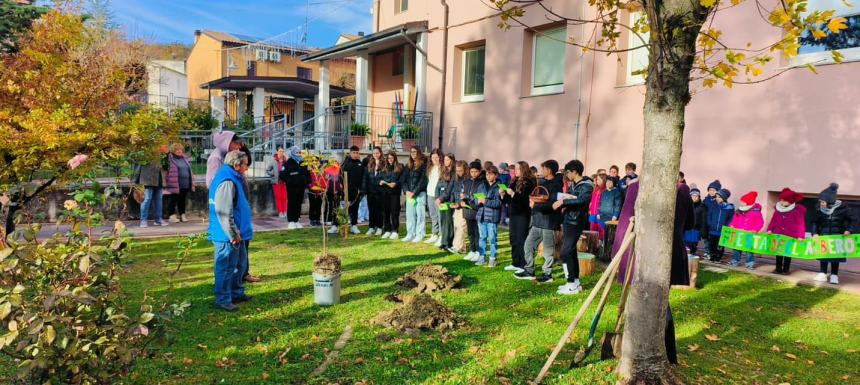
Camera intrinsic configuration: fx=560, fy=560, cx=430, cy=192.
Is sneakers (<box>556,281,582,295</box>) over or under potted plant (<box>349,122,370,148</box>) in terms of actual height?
under

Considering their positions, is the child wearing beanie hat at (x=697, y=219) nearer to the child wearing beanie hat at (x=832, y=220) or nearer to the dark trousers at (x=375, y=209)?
the child wearing beanie hat at (x=832, y=220)

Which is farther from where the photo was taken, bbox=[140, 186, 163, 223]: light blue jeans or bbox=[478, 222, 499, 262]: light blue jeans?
bbox=[140, 186, 163, 223]: light blue jeans

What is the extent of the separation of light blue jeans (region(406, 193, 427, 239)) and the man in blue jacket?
499 cm

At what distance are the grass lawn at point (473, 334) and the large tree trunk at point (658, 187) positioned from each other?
423 millimetres

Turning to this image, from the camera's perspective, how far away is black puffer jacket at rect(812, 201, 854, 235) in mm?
8562

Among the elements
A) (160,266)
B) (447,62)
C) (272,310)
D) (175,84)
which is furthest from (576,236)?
(175,84)

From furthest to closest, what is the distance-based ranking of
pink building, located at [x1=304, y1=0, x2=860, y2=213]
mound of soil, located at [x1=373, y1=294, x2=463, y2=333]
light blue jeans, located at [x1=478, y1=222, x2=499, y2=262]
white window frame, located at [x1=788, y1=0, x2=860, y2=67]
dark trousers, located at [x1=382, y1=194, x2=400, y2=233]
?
1. dark trousers, located at [x1=382, y1=194, x2=400, y2=233]
2. pink building, located at [x1=304, y1=0, x2=860, y2=213]
3. white window frame, located at [x1=788, y1=0, x2=860, y2=67]
4. light blue jeans, located at [x1=478, y1=222, x2=499, y2=262]
5. mound of soil, located at [x1=373, y1=294, x2=463, y2=333]

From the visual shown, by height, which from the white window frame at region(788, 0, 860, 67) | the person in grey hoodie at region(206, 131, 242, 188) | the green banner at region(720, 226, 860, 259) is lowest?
the green banner at region(720, 226, 860, 259)

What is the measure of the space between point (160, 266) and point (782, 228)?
999cm

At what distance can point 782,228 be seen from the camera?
365 inches

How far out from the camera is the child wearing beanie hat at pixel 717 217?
10.1 metres

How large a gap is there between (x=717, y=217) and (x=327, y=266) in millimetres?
7277

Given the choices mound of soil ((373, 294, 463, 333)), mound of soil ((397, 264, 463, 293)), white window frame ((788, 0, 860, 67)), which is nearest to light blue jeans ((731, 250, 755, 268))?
white window frame ((788, 0, 860, 67))

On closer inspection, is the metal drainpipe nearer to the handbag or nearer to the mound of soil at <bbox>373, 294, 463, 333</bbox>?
the handbag
